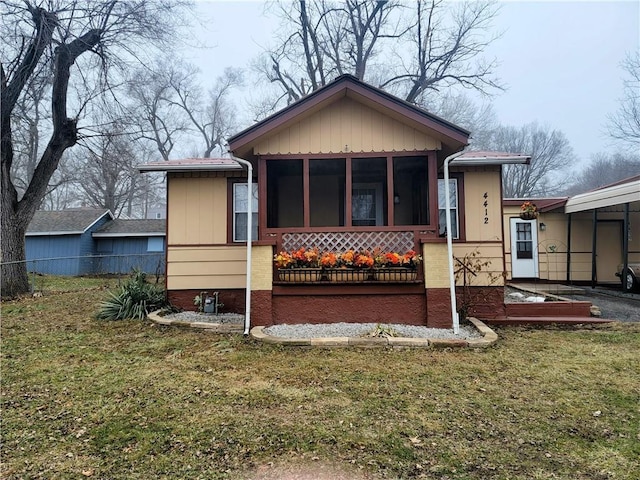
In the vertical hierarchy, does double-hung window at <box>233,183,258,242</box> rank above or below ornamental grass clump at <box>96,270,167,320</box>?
above

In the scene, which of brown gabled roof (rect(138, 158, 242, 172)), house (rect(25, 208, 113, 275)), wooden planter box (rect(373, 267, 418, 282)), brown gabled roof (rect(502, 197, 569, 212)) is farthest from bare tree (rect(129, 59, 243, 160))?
wooden planter box (rect(373, 267, 418, 282))

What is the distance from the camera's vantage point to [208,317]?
21.7ft

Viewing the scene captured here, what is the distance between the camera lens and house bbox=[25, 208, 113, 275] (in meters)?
18.0

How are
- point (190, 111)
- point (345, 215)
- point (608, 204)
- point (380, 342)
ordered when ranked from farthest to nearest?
point (190, 111)
point (608, 204)
point (345, 215)
point (380, 342)

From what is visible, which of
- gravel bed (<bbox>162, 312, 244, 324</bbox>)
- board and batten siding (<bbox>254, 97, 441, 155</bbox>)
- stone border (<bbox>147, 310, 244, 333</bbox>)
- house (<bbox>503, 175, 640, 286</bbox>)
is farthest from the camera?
house (<bbox>503, 175, 640, 286</bbox>)

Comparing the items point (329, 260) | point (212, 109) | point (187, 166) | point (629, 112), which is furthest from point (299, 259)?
point (212, 109)

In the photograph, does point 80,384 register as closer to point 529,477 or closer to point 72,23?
point 529,477

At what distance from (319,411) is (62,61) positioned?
1154 cm

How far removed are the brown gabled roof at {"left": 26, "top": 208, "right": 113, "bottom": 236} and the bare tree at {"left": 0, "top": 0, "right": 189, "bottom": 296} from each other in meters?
8.87

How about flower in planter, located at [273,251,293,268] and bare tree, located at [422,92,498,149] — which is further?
bare tree, located at [422,92,498,149]

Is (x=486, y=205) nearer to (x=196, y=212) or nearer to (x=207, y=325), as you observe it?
(x=207, y=325)

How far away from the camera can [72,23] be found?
9.03 metres

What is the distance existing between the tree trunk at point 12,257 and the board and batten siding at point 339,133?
8.89m

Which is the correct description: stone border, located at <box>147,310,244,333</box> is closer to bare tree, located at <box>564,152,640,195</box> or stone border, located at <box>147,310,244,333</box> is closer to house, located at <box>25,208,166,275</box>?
house, located at <box>25,208,166,275</box>
